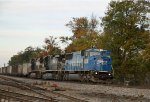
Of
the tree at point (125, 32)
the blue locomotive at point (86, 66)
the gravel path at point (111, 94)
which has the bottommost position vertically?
the gravel path at point (111, 94)

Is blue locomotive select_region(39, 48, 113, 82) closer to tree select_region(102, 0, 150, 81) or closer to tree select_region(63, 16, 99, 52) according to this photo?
tree select_region(102, 0, 150, 81)

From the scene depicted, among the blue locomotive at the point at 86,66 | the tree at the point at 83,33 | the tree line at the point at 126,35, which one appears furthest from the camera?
the tree at the point at 83,33

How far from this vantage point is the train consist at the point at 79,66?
34625 millimetres

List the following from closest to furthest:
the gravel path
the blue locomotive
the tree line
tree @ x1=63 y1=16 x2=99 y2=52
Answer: the gravel path < the blue locomotive < the tree line < tree @ x1=63 y1=16 x2=99 y2=52

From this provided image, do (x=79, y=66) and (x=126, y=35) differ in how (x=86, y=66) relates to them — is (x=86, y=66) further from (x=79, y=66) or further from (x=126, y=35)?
(x=126, y=35)

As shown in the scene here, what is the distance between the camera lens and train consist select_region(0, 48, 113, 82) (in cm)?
3462

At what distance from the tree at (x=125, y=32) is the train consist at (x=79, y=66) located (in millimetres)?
10079

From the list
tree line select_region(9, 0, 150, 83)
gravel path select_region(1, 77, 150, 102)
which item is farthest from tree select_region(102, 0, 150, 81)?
gravel path select_region(1, 77, 150, 102)

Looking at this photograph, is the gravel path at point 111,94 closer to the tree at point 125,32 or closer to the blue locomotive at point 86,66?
Result: the blue locomotive at point 86,66

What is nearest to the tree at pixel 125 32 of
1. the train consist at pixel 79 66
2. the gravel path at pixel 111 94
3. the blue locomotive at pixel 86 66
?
the train consist at pixel 79 66

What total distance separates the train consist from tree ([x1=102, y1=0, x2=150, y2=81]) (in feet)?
33.1

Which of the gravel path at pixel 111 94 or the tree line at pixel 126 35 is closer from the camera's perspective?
the gravel path at pixel 111 94

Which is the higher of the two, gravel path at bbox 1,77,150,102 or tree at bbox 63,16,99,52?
tree at bbox 63,16,99,52

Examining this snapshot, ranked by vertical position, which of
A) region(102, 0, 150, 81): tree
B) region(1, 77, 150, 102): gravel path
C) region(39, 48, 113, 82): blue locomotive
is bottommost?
region(1, 77, 150, 102): gravel path
